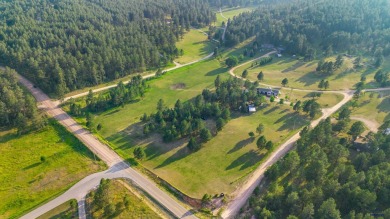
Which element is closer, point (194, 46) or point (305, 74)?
point (305, 74)

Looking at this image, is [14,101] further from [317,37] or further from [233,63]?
[317,37]

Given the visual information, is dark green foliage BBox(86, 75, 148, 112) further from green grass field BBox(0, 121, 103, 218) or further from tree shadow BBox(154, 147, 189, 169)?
tree shadow BBox(154, 147, 189, 169)

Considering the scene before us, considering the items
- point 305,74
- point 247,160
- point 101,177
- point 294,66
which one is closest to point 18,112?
point 101,177

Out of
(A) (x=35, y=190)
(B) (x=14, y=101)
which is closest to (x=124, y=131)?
(A) (x=35, y=190)

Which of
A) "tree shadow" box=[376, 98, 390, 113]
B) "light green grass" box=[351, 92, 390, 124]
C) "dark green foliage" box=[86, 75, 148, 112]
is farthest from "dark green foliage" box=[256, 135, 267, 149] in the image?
"dark green foliage" box=[86, 75, 148, 112]

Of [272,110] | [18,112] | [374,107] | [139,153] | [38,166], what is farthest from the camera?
[374,107]

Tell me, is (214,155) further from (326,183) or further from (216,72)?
(216,72)
